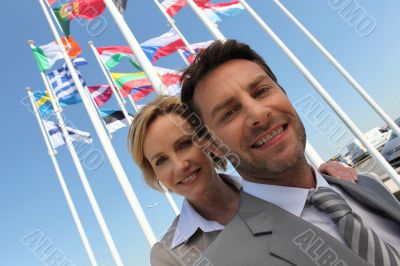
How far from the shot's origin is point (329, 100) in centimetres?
761

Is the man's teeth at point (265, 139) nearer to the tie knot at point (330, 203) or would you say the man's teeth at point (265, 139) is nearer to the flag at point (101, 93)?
the tie knot at point (330, 203)

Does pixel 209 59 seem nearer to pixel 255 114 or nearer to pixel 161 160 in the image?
pixel 255 114

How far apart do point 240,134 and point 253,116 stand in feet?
0.33

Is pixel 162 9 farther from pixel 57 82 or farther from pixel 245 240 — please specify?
pixel 245 240

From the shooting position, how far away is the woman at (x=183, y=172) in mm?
2184

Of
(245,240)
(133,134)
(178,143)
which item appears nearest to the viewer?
(245,240)

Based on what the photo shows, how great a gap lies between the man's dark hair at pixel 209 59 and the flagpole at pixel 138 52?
8.32 feet

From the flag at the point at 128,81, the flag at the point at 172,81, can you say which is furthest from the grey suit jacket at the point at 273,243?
the flag at the point at 128,81

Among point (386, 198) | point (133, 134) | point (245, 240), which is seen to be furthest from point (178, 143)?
point (386, 198)

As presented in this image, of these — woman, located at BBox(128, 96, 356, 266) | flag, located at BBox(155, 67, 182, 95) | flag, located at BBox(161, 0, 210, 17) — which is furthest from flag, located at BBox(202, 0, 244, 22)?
woman, located at BBox(128, 96, 356, 266)

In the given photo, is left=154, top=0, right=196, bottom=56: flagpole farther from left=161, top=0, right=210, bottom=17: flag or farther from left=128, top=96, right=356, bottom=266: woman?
left=128, top=96, right=356, bottom=266: woman

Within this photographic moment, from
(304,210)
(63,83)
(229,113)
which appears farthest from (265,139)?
(63,83)

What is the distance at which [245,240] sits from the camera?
134 centimetres

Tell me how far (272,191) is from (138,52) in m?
4.12
